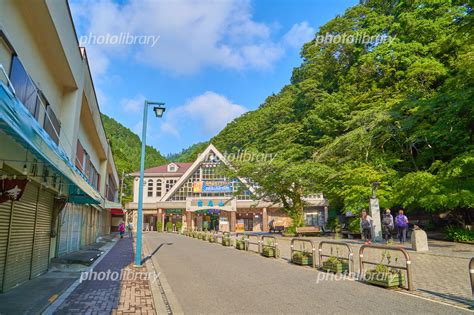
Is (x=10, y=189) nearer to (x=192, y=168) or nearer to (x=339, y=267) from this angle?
(x=339, y=267)

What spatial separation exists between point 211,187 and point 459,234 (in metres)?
32.4

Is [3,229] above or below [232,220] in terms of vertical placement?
below

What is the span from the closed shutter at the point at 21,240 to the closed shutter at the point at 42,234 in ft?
1.44

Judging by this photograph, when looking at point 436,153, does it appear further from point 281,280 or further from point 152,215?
point 152,215

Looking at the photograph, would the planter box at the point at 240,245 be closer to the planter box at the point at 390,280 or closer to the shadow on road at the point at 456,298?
the planter box at the point at 390,280

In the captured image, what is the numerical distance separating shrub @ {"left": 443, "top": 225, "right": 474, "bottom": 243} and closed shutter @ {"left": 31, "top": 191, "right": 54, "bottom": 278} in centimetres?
1819

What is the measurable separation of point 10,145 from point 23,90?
68.7 inches

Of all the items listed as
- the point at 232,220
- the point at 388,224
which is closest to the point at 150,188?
the point at 232,220

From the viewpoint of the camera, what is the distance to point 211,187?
4634cm

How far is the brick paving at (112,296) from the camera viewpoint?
644cm

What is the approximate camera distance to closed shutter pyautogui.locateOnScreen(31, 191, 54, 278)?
31.5 ft

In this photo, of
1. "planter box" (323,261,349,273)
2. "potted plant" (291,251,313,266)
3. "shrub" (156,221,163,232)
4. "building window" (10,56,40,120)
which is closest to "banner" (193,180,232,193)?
"shrub" (156,221,163,232)

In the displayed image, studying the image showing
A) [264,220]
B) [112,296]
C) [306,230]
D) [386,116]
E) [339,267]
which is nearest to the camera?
[112,296]

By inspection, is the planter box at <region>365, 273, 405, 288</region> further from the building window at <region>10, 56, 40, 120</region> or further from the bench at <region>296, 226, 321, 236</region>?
the bench at <region>296, 226, 321, 236</region>
